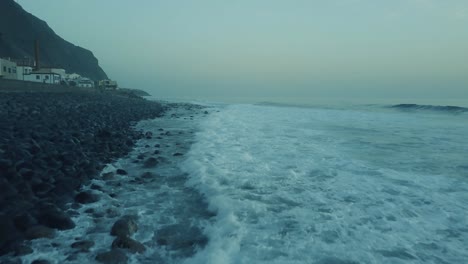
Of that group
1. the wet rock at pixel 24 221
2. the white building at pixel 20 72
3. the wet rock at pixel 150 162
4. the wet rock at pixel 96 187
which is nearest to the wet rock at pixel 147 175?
the wet rock at pixel 150 162

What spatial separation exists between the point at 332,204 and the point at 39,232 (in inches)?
156

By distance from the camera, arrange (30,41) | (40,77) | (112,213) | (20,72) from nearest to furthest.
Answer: (112,213), (20,72), (40,77), (30,41)

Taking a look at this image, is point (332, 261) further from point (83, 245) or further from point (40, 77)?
point (40, 77)

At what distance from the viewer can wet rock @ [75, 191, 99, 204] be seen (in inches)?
185

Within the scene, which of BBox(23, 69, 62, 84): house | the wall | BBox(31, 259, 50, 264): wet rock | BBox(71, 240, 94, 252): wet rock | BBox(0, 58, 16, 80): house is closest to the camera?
BBox(31, 259, 50, 264): wet rock

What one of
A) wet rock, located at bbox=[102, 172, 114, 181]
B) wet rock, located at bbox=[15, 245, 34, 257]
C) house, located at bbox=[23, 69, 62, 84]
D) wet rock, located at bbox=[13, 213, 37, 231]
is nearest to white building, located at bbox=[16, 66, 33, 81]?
house, located at bbox=[23, 69, 62, 84]

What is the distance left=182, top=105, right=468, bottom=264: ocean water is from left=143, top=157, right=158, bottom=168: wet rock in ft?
2.42

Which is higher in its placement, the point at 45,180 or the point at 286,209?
the point at 45,180

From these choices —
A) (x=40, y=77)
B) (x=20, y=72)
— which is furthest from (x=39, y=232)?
(x=20, y=72)

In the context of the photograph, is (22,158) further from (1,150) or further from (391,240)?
(391,240)

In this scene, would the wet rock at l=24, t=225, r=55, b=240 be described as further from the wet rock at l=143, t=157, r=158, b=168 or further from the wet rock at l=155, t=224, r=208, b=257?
the wet rock at l=143, t=157, r=158, b=168

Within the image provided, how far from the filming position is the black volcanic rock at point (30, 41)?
221 ft

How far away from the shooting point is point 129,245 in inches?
139

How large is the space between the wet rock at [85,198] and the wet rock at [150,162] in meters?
2.32
